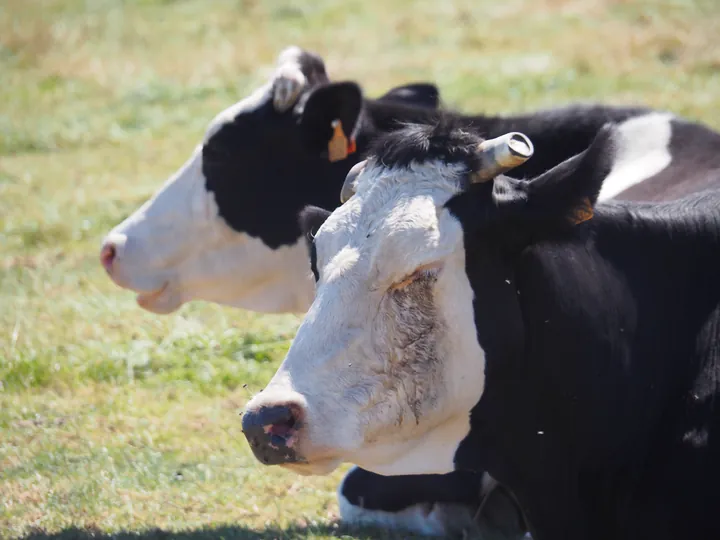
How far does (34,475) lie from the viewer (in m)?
6.11

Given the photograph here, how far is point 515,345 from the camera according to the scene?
13.0 feet

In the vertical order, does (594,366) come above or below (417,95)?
above

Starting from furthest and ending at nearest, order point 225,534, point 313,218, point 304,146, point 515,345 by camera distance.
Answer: point 304,146 → point 225,534 → point 313,218 → point 515,345

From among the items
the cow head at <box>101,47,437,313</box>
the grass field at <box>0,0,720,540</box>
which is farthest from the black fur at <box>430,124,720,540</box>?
the cow head at <box>101,47,437,313</box>

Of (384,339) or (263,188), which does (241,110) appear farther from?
(384,339)

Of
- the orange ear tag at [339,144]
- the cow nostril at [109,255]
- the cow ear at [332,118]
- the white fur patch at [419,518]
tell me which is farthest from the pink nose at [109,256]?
the white fur patch at [419,518]

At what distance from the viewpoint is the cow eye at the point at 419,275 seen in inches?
150

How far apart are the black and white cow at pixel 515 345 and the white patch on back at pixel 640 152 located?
211cm

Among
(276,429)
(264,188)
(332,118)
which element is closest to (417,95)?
(332,118)

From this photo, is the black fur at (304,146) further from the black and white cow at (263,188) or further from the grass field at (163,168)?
the grass field at (163,168)

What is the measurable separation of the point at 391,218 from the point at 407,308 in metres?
0.30

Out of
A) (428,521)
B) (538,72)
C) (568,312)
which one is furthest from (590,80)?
(568,312)

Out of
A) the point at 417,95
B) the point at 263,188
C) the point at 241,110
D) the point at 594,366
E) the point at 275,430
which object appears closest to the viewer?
the point at 275,430

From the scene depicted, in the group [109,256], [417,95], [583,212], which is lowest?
[109,256]
